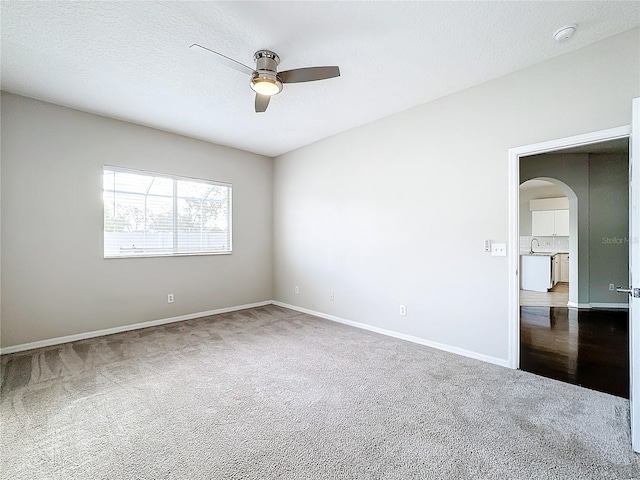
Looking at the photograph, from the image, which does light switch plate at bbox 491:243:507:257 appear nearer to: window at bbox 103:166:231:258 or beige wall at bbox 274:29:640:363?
beige wall at bbox 274:29:640:363

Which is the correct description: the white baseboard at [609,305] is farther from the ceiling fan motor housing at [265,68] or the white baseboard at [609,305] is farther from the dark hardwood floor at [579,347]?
the ceiling fan motor housing at [265,68]

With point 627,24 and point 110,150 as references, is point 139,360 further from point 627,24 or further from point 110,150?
point 627,24

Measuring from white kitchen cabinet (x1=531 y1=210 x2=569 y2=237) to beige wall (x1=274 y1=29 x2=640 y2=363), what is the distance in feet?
20.9

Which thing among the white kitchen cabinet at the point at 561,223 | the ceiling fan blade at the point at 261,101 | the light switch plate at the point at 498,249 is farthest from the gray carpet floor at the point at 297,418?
the white kitchen cabinet at the point at 561,223

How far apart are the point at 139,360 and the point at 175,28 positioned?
121 inches

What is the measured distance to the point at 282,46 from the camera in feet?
7.90

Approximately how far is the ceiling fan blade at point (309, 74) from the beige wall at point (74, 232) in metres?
2.80

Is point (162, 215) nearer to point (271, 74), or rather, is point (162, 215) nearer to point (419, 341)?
point (271, 74)

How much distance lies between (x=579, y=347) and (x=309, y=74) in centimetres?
416

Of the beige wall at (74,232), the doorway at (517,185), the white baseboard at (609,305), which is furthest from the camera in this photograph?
the white baseboard at (609,305)

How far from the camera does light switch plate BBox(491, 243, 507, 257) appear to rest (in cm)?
285

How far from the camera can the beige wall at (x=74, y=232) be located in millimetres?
3203

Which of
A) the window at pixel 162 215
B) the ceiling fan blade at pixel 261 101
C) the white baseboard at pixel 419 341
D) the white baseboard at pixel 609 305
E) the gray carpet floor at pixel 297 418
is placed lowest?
the gray carpet floor at pixel 297 418

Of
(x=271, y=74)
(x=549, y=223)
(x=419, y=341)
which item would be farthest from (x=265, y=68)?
(x=549, y=223)
